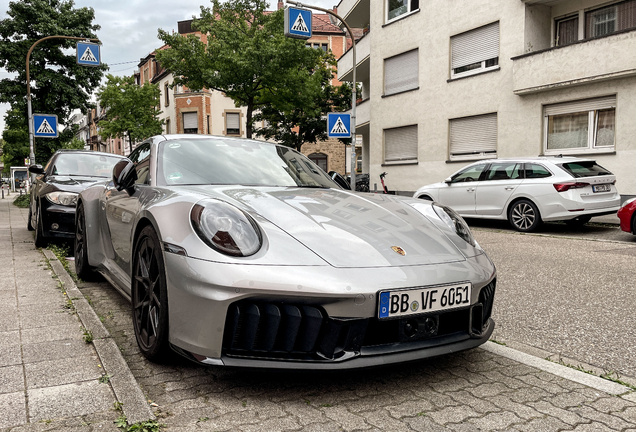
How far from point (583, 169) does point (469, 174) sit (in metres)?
2.49

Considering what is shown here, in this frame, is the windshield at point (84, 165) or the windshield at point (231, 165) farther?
the windshield at point (84, 165)

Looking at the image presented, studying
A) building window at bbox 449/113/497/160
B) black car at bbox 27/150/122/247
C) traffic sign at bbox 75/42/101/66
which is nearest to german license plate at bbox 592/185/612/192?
building window at bbox 449/113/497/160

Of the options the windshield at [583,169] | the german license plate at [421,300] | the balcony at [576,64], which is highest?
the balcony at [576,64]

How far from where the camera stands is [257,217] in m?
2.78

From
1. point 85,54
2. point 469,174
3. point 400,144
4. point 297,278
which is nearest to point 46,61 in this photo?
point 85,54

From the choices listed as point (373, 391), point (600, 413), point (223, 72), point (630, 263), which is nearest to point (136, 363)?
point (373, 391)

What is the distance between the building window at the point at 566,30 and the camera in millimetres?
15539

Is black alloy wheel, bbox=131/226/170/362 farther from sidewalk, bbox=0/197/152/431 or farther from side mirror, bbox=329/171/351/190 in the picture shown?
side mirror, bbox=329/171/351/190

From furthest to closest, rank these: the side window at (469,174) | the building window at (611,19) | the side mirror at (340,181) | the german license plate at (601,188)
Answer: the building window at (611,19) → the side window at (469,174) → the german license plate at (601,188) → the side mirror at (340,181)

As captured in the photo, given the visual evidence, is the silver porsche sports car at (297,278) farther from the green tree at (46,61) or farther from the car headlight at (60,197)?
the green tree at (46,61)

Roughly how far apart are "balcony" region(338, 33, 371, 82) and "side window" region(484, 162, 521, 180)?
40.9ft

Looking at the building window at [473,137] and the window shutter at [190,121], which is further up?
the window shutter at [190,121]

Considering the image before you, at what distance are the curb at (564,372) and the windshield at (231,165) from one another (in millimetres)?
1605

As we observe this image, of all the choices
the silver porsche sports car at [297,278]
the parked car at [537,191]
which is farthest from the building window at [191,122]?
the silver porsche sports car at [297,278]
